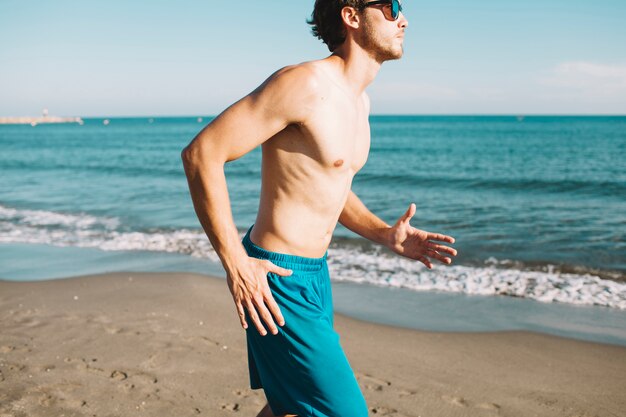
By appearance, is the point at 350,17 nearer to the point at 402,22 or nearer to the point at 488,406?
the point at 402,22

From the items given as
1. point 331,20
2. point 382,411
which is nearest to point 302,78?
point 331,20

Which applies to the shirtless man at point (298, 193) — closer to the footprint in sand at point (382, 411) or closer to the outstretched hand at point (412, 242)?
the outstretched hand at point (412, 242)

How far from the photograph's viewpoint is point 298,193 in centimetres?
223

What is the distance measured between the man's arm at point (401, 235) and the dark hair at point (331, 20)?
843mm

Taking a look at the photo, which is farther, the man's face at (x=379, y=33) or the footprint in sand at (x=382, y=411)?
the footprint in sand at (x=382, y=411)

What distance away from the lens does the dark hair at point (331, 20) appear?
231cm

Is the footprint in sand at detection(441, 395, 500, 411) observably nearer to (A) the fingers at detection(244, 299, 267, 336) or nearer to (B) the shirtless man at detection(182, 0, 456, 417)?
(B) the shirtless man at detection(182, 0, 456, 417)

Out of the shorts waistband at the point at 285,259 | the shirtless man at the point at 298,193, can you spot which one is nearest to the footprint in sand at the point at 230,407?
the shirtless man at the point at 298,193

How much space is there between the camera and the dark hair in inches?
90.8

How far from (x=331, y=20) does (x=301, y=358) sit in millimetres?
1425

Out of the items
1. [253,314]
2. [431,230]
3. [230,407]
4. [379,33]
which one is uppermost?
[379,33]

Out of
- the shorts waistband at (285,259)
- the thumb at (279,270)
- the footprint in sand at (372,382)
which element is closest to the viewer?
the thumb at (279,270)

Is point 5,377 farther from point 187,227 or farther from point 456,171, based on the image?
point 456,171

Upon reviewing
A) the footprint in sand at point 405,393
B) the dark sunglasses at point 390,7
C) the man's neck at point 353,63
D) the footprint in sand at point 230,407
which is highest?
the dark sunglasses at point 390,7
